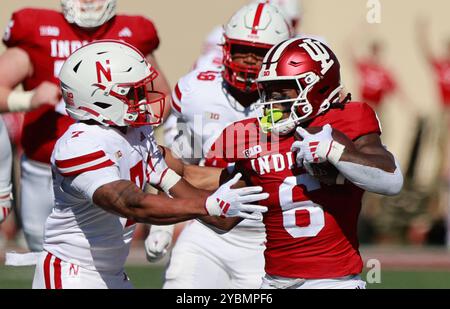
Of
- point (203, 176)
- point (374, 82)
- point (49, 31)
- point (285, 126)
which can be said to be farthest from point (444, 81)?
point (285, 126)

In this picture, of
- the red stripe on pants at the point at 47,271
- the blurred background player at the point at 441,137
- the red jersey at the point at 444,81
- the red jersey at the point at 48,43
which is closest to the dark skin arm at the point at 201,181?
the red stripe on pants at the point at 47,271

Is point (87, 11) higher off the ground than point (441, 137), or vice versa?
point (87, 11)

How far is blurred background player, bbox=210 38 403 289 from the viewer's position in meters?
4.58

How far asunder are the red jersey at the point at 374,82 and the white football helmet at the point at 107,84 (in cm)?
779

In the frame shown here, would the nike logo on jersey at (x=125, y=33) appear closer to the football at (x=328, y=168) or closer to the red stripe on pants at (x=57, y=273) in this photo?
the red stripe on pants at (x=57, y=273)

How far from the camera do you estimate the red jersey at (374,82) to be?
→ 12398 mm

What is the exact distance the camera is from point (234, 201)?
4344 mm

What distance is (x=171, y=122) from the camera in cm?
625

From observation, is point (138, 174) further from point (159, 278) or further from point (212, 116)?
point (159, 278)

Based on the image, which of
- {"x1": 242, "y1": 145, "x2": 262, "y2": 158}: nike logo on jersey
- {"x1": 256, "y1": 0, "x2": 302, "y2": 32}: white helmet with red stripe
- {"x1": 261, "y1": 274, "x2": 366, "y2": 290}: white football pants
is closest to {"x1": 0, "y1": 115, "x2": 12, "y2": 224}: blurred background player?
{"x1": 242, "y1": 145, "x2": 262, "y2": 158}: nike logo on jersey

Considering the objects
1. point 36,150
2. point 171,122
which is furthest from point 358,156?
point 36,150

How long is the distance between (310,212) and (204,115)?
1.51 m

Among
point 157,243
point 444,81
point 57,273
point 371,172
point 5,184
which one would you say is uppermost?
point 371,172
